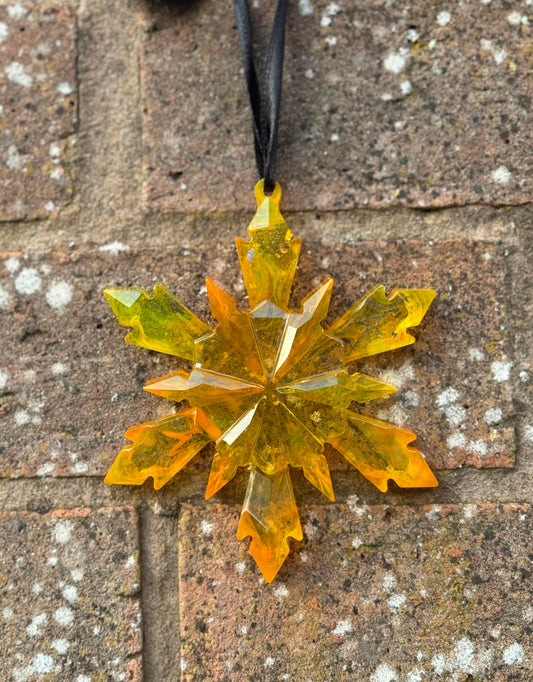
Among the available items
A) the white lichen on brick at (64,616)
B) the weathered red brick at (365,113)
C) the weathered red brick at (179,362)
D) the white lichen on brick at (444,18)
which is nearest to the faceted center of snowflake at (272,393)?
the weathered red brick at (179,362)

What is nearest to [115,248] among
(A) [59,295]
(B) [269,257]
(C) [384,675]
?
(A) [59,295]

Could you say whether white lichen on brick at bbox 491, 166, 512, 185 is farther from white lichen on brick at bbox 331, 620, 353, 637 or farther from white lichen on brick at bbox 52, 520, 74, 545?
white lichen on brick at bbox 52, 520, 74, 545

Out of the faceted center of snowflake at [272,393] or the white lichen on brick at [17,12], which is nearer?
the faceted center of snowflake at [272,393]

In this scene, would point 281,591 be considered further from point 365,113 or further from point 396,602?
point 365,113

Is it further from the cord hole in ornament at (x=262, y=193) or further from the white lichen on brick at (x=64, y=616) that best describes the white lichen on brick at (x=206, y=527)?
the cord hole in ornament at (x=262, y=193)

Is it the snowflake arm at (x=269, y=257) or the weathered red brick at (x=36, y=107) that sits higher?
the weathered red brick at (x=36, y=107)

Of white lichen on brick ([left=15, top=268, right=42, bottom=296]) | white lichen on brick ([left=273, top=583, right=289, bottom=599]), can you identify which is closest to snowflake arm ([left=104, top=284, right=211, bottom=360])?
white lichen on brick ([left=15, top=268, right=42, bottom=296])

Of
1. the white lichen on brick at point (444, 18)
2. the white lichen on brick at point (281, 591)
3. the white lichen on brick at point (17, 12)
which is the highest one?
the white lichen on brick at point (17, 12)

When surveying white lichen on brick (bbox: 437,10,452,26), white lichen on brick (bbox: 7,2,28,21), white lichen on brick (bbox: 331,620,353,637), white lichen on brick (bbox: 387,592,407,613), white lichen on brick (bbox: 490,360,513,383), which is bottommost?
white lichen on brick (bbox: 331,620,353,637)
